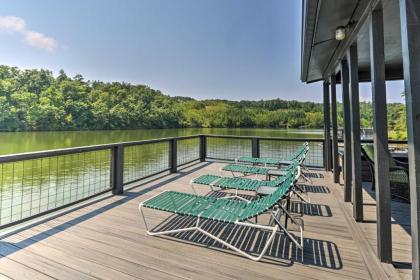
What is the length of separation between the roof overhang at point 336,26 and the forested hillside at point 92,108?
54.6ft

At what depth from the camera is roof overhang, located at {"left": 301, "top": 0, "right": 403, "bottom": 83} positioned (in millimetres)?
2400

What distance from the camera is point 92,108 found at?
107 feet

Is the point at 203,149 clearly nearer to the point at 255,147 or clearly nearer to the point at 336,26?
the point at 255,147

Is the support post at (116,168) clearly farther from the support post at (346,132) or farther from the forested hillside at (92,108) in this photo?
the forested hillside at (92,108)

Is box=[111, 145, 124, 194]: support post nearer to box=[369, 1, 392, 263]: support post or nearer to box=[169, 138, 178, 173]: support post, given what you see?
box=[169, 138, 178, 173]: support post

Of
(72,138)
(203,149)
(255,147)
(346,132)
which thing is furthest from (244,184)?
(72,138)

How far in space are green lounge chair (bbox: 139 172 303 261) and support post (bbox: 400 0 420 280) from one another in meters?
1.03

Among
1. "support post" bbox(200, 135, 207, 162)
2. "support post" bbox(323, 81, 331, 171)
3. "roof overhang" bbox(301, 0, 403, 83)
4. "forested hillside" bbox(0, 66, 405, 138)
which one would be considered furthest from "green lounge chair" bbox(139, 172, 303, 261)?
"forested hillside" bbox(0, 66, 405, 138)

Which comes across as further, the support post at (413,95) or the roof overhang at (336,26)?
the roof overhang at (336,26)

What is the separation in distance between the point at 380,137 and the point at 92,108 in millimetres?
35542

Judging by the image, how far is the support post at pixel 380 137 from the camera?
2031 mm

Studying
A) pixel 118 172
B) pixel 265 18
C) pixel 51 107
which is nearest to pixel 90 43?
pixel 51 107

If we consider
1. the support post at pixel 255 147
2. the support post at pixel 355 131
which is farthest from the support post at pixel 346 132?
the support post at pixel 255 147

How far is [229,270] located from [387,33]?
340 cm
